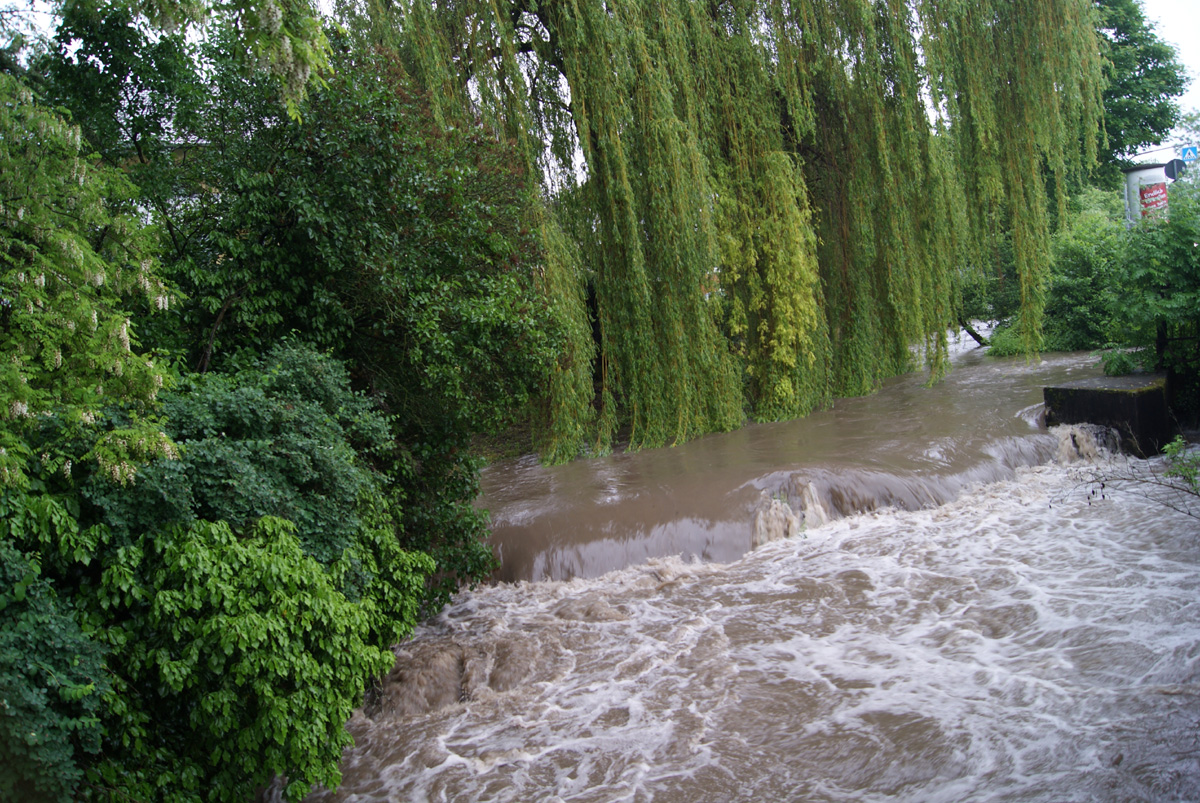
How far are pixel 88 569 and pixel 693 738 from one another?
3.75 metres

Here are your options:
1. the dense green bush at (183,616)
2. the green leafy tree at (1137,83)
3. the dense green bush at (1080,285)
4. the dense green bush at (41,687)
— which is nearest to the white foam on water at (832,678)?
the dense green bush at (183,616)

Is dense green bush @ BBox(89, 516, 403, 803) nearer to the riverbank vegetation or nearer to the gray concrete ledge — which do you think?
the riverbank vegetation

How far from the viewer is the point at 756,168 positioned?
462 inches

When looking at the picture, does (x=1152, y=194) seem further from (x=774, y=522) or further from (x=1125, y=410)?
(x=774, y=522)

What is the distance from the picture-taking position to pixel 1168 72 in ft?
82.7

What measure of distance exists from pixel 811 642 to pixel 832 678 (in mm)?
627

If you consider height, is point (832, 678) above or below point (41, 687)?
below

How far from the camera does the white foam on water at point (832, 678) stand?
16.2 feet

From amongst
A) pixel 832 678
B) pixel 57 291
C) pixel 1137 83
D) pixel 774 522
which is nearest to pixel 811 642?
pixel 832 678

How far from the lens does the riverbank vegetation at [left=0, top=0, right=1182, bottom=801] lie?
14.2ft

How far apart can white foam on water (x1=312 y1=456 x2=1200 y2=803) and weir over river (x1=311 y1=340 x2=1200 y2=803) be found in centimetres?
2

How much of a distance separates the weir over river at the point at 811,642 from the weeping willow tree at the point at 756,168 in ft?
4.43

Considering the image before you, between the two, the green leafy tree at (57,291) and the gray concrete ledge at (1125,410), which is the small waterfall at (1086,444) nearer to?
the gray concrete ledge at (1125,410)

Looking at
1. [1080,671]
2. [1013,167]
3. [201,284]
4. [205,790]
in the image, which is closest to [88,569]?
[205,790]
